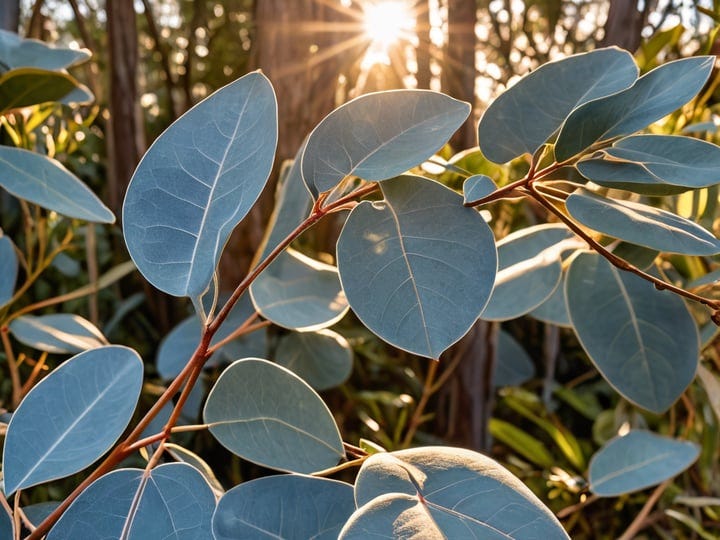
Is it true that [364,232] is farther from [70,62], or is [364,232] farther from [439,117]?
[70,62]

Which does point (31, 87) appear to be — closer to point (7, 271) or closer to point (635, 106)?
point (7, 271)

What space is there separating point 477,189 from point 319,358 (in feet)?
1.06

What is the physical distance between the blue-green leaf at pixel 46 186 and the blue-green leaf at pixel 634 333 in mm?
274

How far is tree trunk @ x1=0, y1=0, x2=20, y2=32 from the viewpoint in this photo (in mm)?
725

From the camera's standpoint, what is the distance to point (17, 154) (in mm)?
396

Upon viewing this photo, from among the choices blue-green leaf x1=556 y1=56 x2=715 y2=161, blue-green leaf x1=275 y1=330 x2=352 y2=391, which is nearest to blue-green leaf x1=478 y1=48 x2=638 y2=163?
blue-green leaf x1=556 y1=56 x2=715 y2=161

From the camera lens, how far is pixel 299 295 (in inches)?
16.9

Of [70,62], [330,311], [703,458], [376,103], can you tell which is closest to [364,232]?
[376,103]

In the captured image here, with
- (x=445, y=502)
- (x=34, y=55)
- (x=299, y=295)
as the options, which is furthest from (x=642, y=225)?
(x=34, y=55)

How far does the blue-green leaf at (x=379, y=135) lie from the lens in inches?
10.0

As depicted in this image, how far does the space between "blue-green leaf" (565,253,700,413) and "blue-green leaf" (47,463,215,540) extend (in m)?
0.22

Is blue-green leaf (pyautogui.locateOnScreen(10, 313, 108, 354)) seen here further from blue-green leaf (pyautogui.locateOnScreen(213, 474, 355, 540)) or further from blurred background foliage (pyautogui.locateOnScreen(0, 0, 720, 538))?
blue-green leaf (pyautogui.locateOnScreen(213, 474, 355, 540))

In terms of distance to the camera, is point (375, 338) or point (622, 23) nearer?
point (622, 23)

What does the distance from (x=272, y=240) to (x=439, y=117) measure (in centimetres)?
12
